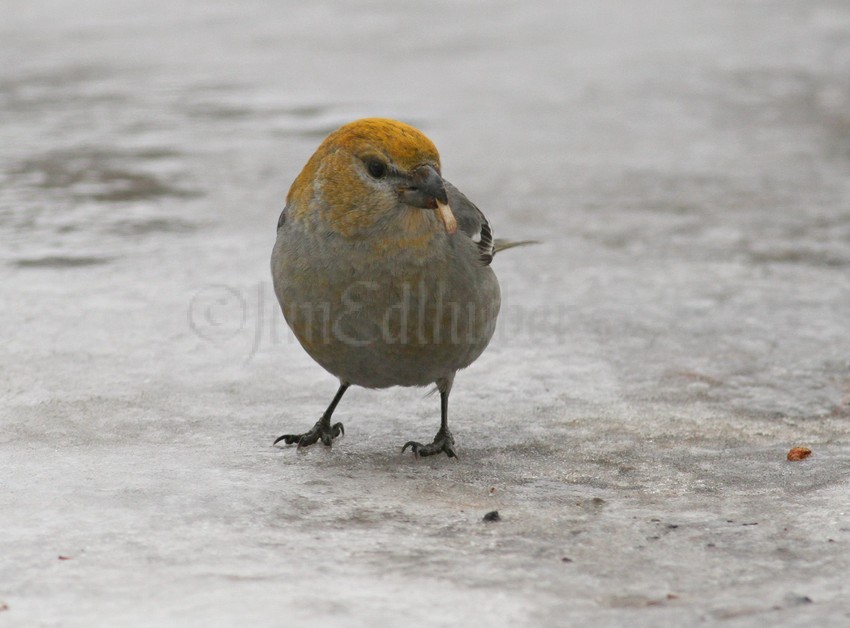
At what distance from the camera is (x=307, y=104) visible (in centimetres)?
1112

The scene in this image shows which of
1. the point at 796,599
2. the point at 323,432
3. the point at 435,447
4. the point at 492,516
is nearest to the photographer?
the point at 796,599

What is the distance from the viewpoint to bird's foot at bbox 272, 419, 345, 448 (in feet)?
14.8

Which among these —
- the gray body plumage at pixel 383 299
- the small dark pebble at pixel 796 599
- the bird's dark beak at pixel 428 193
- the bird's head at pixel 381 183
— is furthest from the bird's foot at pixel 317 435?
the small dark pebble at pixel 796 599

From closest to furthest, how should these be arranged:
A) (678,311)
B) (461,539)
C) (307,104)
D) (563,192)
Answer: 1. (461,539)
2. (678,311)
3. (563,192)
4. (307,104)

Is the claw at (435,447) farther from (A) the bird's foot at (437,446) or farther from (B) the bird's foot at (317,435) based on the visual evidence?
(B) the bird's foot at (317,435)

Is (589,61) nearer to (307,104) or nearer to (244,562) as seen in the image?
(307,104)

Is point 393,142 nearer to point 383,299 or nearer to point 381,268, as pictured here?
point 381,268

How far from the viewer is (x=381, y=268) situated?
4262mm

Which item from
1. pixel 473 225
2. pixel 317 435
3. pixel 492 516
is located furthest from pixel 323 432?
pixel 492 516

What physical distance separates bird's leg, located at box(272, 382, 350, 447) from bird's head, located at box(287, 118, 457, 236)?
2.42 feet

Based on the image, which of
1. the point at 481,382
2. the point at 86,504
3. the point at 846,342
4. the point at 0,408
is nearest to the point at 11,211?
the point at 0,408

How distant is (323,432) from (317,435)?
0.06 metres

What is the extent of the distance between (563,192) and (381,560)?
5.45 metres

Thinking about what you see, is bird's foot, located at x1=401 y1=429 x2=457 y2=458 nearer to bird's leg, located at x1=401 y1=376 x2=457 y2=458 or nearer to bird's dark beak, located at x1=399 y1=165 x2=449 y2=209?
bird's leg, located at x1=401 y1=376 x2=457 y2=458
